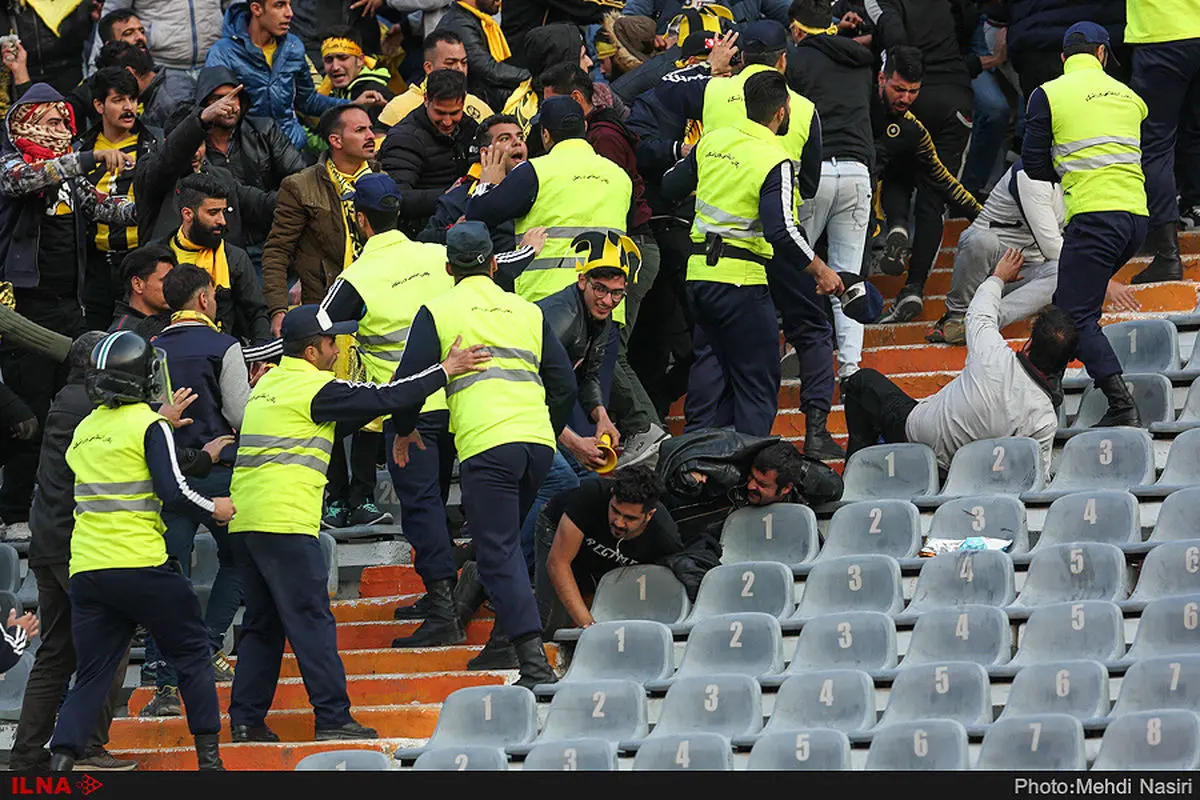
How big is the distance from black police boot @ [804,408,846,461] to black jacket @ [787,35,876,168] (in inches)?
55.8

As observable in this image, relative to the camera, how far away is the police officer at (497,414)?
Answer: 28.1 ft

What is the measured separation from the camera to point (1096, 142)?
10094 mm

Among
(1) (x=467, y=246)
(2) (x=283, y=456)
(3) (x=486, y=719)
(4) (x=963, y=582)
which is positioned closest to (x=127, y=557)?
(2) (x=283, y=456)

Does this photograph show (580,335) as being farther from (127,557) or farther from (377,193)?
(127,557)

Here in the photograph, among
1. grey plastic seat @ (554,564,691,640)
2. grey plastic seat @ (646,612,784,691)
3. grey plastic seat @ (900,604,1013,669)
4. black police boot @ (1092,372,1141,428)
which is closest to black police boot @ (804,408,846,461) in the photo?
black police boot @ (1092,372,1141,428)

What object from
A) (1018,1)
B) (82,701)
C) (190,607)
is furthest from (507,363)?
(1018,1)

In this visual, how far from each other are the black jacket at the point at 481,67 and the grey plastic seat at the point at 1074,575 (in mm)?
4739

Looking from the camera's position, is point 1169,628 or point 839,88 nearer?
point 1169,628

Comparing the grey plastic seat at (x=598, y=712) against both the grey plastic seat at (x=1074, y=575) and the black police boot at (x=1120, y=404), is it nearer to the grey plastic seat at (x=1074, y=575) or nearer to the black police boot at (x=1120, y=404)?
the grey plastic seat at (x=1074, y=575)

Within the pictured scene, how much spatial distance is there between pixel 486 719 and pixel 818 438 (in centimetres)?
261
